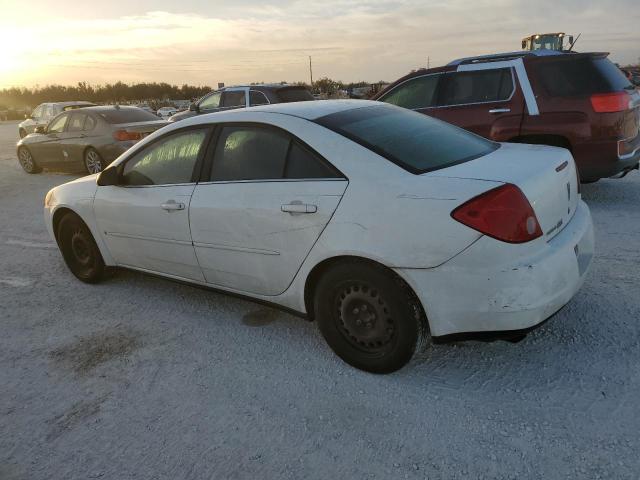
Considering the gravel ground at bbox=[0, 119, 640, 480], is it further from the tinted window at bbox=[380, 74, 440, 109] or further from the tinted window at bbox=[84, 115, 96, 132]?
the tinted window at bbox=[84, 115, 96, 132]

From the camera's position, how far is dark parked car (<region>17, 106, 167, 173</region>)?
33.7 feet

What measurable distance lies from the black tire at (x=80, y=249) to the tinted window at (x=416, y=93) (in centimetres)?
446

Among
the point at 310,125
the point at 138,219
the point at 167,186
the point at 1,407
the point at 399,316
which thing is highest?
the point at 310,125

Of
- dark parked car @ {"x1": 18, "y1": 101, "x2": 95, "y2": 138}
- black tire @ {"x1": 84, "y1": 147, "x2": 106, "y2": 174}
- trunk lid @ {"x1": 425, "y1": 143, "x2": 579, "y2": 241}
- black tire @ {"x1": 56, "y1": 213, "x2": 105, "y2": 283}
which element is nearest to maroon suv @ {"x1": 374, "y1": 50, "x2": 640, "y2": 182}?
trunk lid @ {"x1": 425, "y1": 143, "x2": 579, "y2": 241}

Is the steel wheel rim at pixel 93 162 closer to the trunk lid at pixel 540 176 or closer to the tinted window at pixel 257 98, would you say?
the tinted window at pixel 257 98

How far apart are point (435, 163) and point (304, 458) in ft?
5.46

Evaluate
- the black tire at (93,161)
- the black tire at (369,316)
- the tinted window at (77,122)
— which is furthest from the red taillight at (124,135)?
the black tire at (369,316)

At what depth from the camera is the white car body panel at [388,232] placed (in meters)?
2.42

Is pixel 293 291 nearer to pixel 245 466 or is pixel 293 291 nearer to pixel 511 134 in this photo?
pixel 245 466

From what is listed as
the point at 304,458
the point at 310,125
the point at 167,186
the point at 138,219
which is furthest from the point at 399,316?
the point at 138,219

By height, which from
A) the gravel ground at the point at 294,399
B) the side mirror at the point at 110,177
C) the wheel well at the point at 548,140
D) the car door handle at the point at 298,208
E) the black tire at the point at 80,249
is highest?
the side mirror at the point at 110,177

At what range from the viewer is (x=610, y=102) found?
548 centimetres

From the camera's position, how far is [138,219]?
12.6ft

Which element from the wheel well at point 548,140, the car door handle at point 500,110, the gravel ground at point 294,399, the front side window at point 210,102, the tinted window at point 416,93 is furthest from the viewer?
the front side window at point 210,102
